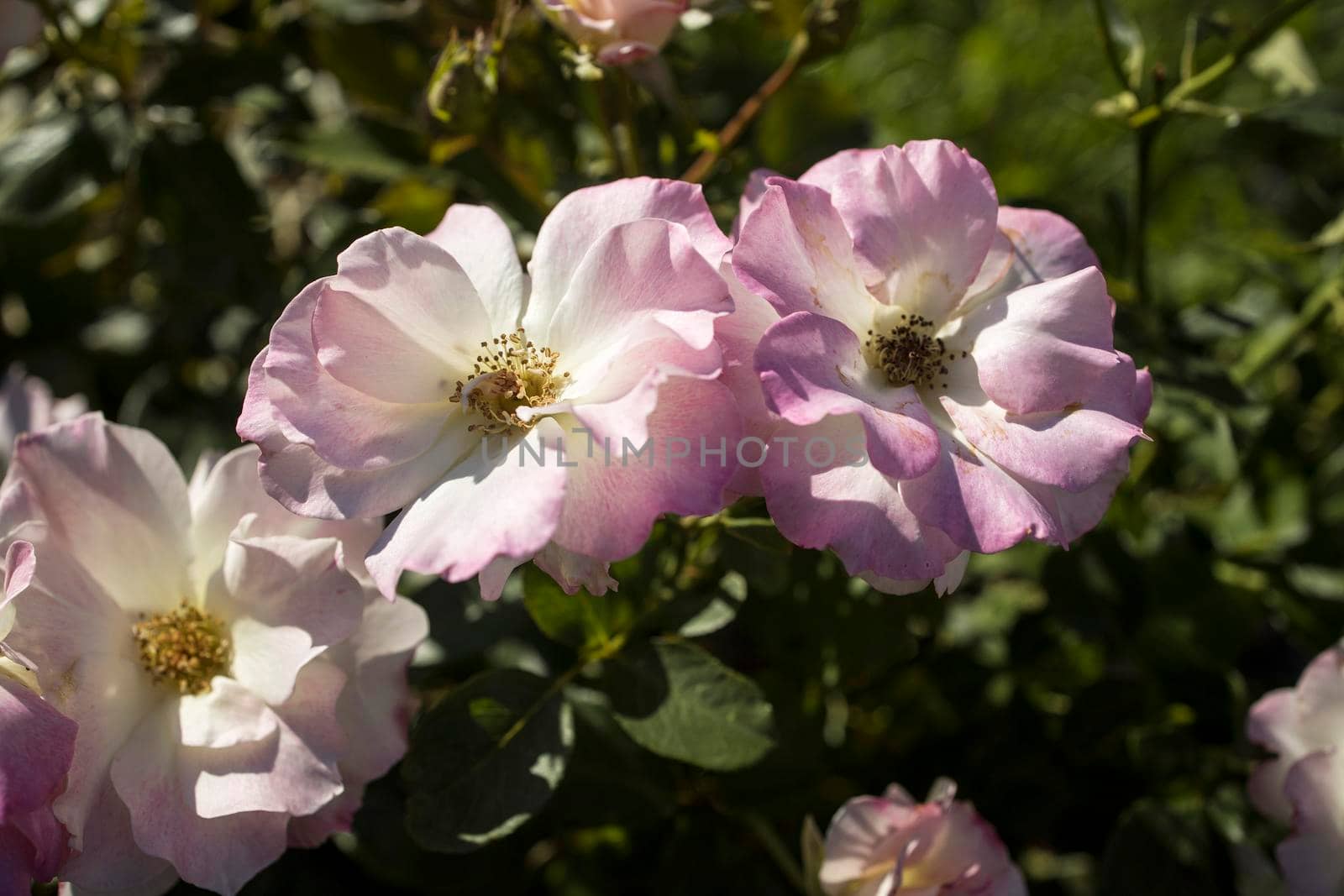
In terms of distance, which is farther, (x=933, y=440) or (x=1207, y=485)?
(x=1207, y=485)

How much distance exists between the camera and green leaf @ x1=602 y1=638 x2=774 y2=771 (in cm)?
89

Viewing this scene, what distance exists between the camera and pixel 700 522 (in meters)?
0.91

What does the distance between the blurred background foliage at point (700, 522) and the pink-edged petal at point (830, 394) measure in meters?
0.16

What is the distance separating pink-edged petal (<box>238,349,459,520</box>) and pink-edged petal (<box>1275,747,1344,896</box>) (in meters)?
0.78

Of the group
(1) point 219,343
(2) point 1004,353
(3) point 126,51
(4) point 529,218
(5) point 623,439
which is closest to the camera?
(5) point 623,439

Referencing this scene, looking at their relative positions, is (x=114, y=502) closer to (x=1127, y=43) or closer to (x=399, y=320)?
(x=399, y=320)

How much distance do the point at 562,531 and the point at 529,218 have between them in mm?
562

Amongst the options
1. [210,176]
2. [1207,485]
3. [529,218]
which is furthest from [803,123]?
[1207,485]

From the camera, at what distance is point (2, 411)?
1.19 metres

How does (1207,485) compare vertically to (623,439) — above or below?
below

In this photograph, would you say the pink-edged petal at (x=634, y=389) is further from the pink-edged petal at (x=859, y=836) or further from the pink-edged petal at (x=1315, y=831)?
the pink-edged petal at (x=1315, y=831)

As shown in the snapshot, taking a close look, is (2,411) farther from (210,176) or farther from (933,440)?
(933,440)

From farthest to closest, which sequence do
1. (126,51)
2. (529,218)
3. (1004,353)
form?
(126,51) < (529,218) < (1004,353)

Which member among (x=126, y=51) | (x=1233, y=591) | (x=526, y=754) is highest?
(x=126, y=51)
